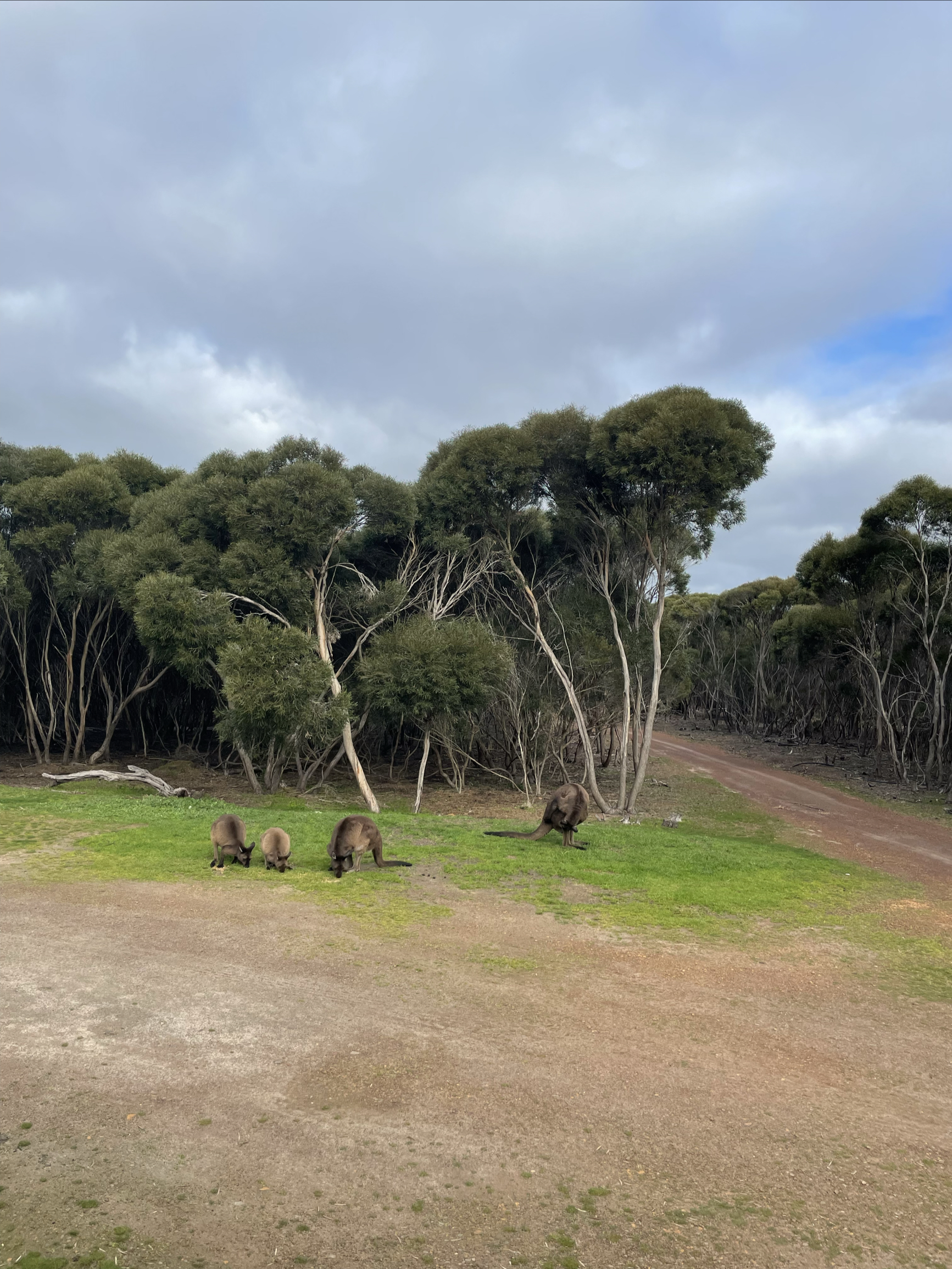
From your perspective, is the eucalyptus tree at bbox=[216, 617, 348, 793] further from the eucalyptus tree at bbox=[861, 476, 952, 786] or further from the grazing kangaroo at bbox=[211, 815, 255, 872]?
the eucalyptus tree at bbox=[861, 476, 952, 786]

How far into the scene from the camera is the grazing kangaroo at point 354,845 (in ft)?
40.0

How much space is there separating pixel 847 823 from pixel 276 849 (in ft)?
59.9

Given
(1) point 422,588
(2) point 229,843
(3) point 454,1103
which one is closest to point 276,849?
(2) point 229,843

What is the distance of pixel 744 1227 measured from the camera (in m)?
4.36

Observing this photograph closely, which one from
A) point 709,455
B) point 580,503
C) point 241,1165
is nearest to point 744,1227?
point 241,1165

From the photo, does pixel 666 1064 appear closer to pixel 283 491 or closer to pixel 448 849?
pixel 448 849

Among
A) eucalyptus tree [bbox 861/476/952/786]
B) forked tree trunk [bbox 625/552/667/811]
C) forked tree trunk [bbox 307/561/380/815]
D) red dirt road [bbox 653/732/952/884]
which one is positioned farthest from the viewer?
eucalyptus tree [bbox 861/476/952/786]

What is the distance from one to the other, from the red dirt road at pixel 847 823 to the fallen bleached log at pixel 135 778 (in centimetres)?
1831

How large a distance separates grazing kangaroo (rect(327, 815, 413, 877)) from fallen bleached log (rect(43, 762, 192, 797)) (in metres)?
11.9

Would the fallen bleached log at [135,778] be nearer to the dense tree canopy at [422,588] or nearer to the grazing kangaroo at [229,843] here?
the dense tree canopy at [422,588]

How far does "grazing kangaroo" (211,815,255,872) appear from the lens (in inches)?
484

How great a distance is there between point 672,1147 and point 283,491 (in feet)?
68.2

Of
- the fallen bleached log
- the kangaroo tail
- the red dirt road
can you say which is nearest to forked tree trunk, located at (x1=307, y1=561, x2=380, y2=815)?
the fallen bleached log

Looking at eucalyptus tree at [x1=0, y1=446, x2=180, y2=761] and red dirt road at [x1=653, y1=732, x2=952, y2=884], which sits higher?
eucalyptus tree at [x1=0, y1=446, x2=180, y2=761]
